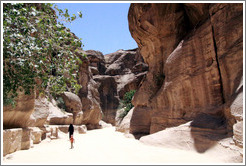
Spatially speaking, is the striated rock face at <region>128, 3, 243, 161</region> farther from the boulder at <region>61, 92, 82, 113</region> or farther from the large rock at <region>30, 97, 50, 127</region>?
the boulder at <region>61, 92, 82, 113</region>

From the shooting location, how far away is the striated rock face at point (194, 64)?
7918 mm

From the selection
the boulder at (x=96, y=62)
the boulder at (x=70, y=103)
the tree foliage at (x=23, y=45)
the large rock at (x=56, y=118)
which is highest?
the boulder at (x=96, y=62)

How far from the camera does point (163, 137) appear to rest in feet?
29.8

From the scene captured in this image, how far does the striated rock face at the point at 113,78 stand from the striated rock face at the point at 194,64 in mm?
24838

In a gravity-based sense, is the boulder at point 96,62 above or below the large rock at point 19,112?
above

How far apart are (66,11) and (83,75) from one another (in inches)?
1017

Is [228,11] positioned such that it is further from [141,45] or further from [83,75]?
[83,75]

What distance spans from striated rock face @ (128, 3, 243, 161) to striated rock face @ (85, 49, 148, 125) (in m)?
24.8

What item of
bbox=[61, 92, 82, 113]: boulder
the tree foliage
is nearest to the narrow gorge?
the tree foliage

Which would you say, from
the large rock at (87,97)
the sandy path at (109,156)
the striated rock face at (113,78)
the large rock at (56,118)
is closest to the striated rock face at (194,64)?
the sandy path at (109,156)

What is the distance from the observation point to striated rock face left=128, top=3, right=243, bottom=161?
792 cm

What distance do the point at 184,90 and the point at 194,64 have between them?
175 centimetres


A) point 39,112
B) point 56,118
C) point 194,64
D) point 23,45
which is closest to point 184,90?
point 194,64

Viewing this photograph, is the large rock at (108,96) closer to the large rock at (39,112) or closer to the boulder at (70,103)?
the boulder at (70,103)
